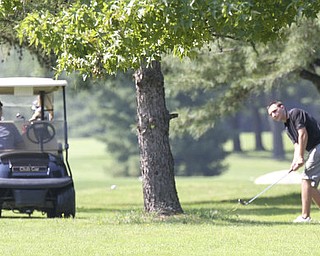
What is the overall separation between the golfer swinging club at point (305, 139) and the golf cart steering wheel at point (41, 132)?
3.13 metres

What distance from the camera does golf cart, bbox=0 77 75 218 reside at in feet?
43.4

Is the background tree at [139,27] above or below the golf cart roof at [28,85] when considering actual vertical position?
above

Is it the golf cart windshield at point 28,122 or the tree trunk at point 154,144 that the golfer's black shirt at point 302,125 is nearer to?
the tree trunk at point 154,144

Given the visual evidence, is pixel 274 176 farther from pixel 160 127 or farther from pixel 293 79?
pixel 160 127

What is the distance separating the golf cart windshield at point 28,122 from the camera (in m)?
13.7

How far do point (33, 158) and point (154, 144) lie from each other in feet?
5.76

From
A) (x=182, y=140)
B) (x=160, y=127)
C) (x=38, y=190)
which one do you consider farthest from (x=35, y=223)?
(x=182, y=140)

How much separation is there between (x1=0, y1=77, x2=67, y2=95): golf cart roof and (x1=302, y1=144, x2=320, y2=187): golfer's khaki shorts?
3.40m

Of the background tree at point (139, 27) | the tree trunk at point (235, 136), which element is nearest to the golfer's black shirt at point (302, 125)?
the background tree at point (139, 27)

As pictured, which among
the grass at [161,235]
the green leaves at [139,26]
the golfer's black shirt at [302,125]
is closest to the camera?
the grass at [161,235]

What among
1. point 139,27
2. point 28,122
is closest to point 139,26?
point 139,27

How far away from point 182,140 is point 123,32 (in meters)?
48.4

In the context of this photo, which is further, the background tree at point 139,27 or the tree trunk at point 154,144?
the tree trunk at point 154,144

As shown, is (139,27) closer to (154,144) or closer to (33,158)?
(154,144)
